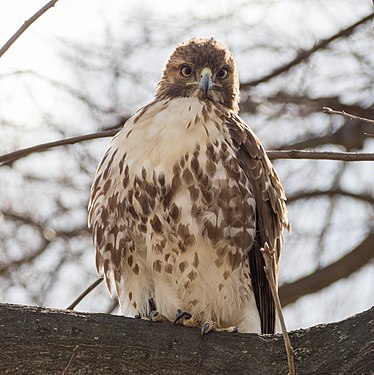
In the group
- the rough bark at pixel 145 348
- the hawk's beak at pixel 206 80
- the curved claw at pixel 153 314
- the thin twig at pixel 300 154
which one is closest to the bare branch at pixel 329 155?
the thin twig at pixel 300 154

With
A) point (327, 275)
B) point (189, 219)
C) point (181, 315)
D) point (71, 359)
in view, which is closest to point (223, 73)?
point (189, 219)

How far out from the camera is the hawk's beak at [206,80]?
5.34 m

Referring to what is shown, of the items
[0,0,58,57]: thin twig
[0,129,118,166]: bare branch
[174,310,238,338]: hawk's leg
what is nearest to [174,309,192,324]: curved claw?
[174,310,238,338]: hawk's leg

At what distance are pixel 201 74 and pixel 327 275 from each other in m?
1.92

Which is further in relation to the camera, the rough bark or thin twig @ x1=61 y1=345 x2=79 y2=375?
the rough bark

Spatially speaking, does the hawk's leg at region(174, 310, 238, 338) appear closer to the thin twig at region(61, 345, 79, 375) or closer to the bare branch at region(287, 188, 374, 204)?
the thin twig at region(61, 345, 79, 375)

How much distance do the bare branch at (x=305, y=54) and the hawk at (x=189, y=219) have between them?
2184 millimetres

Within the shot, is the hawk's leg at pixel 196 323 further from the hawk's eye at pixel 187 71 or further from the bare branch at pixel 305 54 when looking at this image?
the bare branch at pixel 305 54

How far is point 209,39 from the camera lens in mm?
5715

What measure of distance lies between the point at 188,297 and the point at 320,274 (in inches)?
84.4

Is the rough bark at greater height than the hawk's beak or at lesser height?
lesser

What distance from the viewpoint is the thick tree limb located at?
6.65 m

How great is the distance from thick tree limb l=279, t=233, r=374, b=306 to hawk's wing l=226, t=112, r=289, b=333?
1.65 meters

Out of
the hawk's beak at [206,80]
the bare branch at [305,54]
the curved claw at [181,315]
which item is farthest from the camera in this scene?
the bare branch at [305,54]
